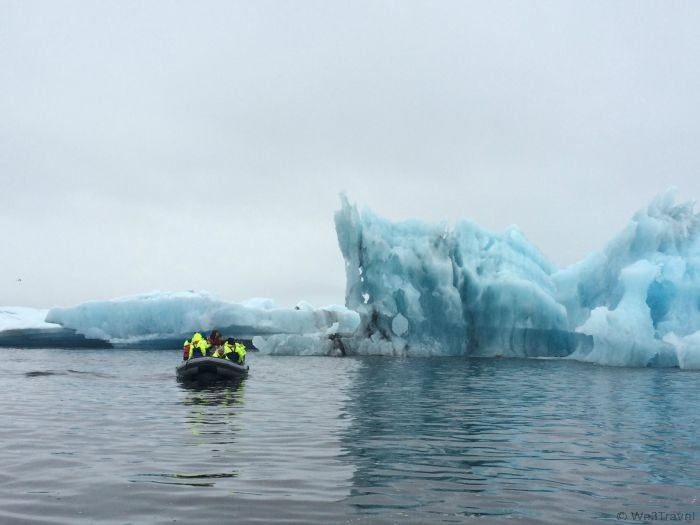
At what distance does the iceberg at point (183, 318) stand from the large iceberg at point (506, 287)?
525 cm

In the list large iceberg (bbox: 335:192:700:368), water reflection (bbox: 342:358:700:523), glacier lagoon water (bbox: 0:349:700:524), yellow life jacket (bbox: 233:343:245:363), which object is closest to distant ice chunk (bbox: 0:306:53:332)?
large iceberg (bbox: 335:192:700:368)

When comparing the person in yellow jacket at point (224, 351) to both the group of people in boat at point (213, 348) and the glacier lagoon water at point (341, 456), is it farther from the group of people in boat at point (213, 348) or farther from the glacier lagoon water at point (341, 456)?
the glacier lagoon water at point (341, 456)

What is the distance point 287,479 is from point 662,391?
19310 millimetres

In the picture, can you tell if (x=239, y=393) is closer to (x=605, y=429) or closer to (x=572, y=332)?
(x=605, y=429)

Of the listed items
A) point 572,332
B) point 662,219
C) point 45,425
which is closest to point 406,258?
point 572,332

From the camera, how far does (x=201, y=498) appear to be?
817cm

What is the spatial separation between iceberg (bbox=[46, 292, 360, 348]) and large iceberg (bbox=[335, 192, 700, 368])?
5248 mm

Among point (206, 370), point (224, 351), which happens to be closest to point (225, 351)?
point (224, 351)

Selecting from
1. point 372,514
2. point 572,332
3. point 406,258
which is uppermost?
point 406,258

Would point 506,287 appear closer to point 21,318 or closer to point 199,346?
point 199,346

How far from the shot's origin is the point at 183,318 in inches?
2137

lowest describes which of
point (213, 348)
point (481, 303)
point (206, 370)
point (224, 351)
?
point (206, 370)

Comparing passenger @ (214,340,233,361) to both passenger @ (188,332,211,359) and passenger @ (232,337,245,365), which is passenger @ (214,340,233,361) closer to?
passenger @ (232,337,245,365)

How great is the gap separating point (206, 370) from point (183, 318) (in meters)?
30.0
